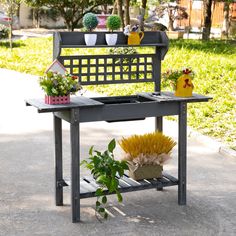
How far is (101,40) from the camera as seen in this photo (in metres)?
5.15

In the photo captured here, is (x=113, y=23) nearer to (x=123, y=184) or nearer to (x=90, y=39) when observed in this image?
(x=90, y=39)

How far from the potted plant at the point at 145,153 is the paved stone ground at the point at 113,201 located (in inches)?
12.0

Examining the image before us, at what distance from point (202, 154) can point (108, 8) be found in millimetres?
33471

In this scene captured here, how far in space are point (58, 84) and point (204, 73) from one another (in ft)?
25.0

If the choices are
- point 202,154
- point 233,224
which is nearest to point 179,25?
point 202,154

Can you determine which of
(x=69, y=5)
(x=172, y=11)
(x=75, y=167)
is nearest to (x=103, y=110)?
(x=75, y=167)

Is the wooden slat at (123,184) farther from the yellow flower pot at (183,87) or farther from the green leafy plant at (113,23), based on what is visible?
the green leafy plant at (113,23)

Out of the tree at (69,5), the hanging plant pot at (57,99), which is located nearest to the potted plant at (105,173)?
the hanging plant pot at (57,99)

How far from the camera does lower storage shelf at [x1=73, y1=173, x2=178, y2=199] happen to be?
488 cm

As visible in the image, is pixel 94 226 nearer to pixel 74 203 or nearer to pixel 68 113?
pixel 74 203

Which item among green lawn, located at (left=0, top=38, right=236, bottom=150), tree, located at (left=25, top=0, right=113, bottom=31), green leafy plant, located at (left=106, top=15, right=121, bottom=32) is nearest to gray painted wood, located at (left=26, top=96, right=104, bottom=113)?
green leafy plant, located at (left=106, top=15, right=121, bottom=32)

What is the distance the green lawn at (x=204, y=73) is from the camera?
28.3 feet

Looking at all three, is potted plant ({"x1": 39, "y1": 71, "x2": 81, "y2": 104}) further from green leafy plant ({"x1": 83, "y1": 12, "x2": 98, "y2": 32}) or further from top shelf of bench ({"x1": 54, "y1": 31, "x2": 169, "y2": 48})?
green leafy plant ({"x1": 83, "y1": 12, "x2": 98, "y2": 32})

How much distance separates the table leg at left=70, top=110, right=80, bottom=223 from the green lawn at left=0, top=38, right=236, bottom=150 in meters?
3.19
